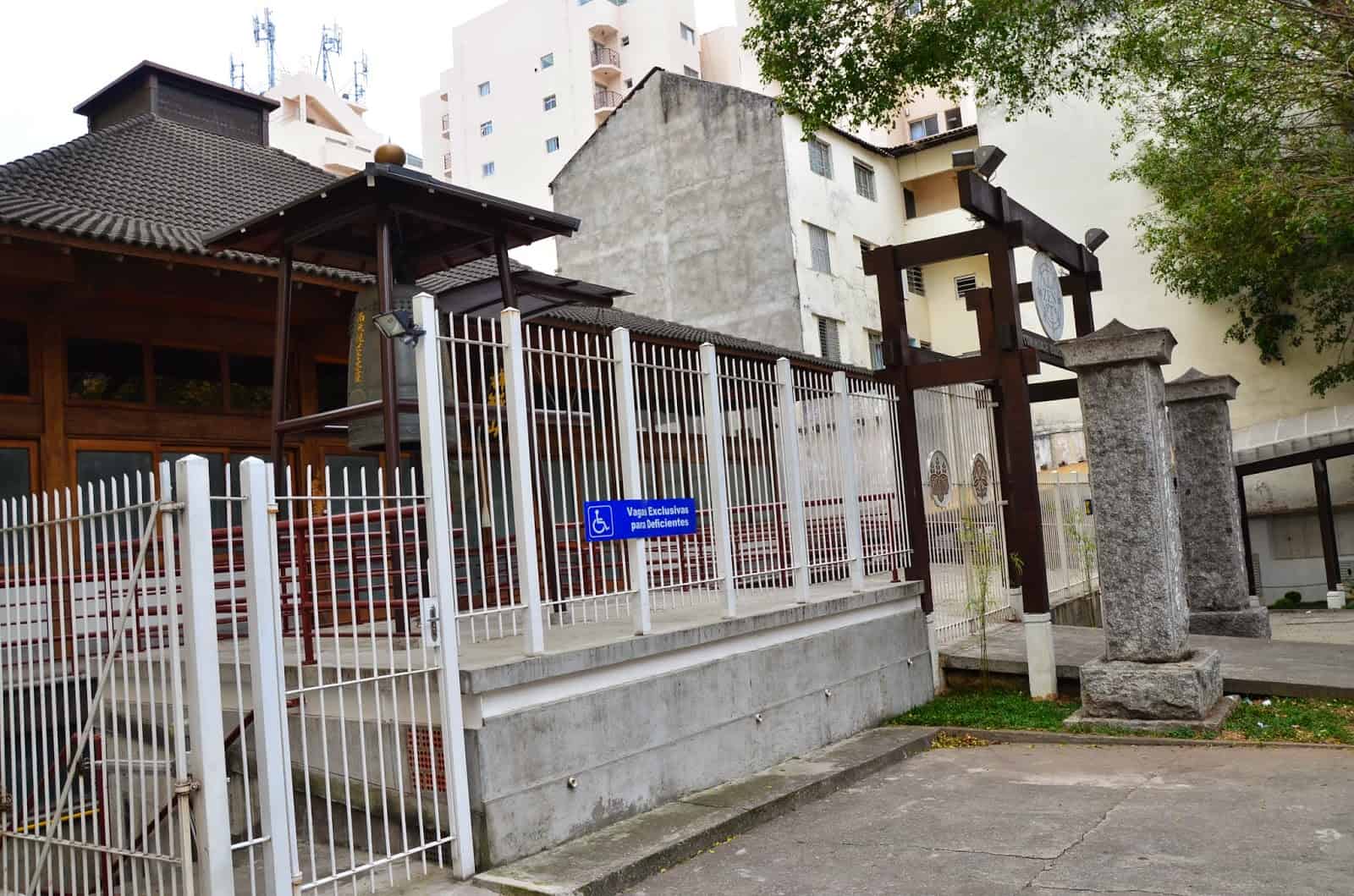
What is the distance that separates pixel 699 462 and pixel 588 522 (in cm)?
129

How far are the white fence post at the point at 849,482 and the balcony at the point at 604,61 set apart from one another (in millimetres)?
39233

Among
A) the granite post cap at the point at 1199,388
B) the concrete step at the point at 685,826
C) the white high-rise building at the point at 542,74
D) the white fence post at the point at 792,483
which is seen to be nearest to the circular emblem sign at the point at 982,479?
the granite post cap at the point at 1199,388

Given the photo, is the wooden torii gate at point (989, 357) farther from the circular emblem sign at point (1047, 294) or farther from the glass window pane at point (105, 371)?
the glass window pane at point (105, 371)

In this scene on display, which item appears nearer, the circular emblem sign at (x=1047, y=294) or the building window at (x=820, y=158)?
the circular emblem sign at (x=1047, y=294)

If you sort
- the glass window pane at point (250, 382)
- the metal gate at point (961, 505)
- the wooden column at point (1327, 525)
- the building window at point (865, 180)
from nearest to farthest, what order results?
the metal gate at point (961, 505), the glass window pane at point (250, 382), the wooden column at point (1327, 525), the building window at point (865, 180)

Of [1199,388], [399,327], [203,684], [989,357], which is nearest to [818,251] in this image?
[1199,388]

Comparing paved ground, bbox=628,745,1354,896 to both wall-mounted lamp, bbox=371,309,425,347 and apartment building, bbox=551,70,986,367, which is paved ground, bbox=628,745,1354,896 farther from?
apartment building, bbox=551,70,986,367

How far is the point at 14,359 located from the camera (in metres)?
9.10

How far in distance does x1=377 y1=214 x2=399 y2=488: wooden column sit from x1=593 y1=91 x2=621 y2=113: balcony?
39277 millimetres

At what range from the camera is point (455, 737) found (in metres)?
4.87

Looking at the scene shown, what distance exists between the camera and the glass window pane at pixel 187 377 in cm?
998

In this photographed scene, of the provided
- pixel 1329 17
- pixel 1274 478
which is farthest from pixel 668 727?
pixel 1274 478

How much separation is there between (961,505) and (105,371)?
7765 millimetres

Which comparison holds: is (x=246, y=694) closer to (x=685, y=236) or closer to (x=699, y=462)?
(x=699, y=462)
